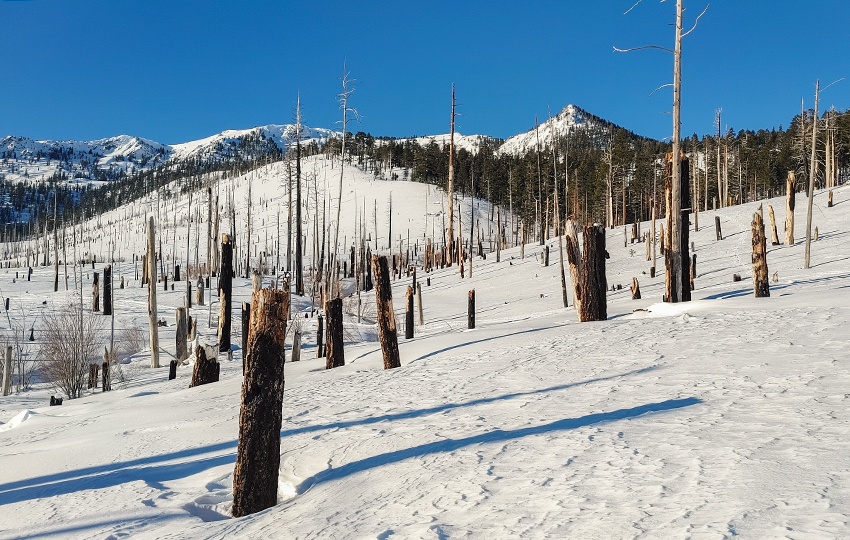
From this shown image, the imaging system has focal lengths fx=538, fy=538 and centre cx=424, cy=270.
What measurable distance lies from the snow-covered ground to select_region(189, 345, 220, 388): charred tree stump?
1.26 m

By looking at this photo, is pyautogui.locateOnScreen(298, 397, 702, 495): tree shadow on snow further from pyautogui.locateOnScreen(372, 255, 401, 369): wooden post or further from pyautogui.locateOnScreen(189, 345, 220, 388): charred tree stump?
pyautogui.locateOnScreen(189, 345, 220, 388): charred tree stump

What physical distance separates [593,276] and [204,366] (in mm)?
8750

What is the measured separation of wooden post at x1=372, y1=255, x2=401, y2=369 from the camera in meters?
9.73

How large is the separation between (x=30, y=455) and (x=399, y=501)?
5258 millimetres

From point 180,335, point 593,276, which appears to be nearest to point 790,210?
point 593,276

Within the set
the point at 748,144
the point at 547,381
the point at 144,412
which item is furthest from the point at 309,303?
the point at 748,144

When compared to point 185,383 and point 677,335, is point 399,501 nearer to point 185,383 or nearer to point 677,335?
point 677,335

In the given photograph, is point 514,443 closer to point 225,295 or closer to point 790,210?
point 225,295

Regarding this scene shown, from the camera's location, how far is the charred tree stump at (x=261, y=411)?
4359 millimetres

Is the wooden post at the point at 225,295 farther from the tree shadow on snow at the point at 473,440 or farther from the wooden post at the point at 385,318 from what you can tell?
the tree shadow on snow at the point at 473,440

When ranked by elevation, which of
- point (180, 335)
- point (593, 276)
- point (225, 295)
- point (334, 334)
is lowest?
point (180, 335)

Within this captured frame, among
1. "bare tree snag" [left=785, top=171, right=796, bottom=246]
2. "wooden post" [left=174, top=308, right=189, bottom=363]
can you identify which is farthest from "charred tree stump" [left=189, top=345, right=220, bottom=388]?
"bare tree snag" [left=785, top=171, right=796, bottom=246]

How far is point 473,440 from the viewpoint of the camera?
479 centimetres

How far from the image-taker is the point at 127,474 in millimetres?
5281
